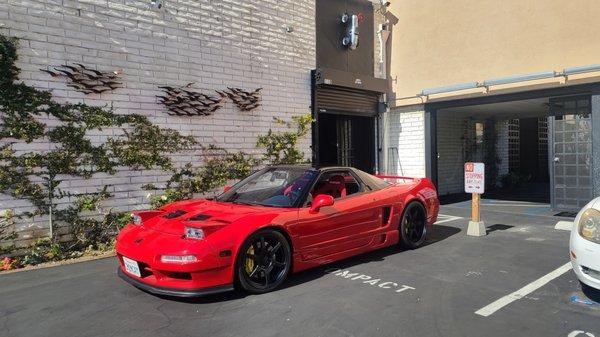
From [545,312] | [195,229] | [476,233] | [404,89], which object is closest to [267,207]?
[195,229]

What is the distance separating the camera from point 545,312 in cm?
371

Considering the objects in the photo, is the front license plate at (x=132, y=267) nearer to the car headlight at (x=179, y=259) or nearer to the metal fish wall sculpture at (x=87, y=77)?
the car headlight at (x=179, y=259)

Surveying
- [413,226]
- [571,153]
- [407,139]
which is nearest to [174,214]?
[413,226]

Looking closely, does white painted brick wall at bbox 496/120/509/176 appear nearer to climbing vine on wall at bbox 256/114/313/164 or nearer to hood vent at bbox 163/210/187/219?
climbing vine on wall at bbox 256/114/313/164

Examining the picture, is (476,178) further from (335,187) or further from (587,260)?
(587,260)

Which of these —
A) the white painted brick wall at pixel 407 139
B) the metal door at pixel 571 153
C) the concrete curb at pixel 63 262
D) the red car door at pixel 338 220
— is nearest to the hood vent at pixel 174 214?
the red car door at pixel 338 220

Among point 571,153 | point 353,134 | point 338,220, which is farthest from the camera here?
point 353,134

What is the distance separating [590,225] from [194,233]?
346 centimetres

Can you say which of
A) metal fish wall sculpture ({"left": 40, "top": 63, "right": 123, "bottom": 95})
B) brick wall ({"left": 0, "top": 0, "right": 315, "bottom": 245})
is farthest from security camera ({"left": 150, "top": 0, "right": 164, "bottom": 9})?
metal fish wall sculpture ({"left": 40, "top": 63, "right": 123, "bottom": 95})

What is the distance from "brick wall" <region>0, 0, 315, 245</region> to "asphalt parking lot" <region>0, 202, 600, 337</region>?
6.94ft

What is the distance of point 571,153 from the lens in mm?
8633

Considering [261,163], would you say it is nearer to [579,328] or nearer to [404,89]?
[404,89]

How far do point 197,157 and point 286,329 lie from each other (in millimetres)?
4937

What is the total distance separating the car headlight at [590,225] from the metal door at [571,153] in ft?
17.1
